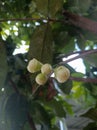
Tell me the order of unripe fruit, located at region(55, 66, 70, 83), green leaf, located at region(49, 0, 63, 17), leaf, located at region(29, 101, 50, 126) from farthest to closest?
leaf, located at region(29, 101, 50, 126) < green leaf, located at region(49, 0, 63, 17) < unripe fruit, located at region(55, 66, 70, 83)

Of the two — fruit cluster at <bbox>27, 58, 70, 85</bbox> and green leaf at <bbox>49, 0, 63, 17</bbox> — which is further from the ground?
green leaf at <bbox>49, 0, 63, 17</bbox>

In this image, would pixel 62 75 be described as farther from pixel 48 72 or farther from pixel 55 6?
pixel 55 6

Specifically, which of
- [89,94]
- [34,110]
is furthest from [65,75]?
[89,94]

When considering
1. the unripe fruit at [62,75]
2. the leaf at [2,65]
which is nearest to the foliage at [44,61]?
the leaf at [2,65]

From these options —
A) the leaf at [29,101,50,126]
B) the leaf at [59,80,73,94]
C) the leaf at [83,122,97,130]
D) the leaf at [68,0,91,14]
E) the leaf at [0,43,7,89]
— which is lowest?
the leaf at [83,122,97,130]

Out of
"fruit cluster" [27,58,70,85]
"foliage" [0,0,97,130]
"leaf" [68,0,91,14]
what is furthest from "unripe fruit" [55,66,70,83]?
"leaf" [68,0,91,14]

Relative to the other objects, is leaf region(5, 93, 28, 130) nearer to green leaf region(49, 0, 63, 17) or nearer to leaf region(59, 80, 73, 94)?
leaf region(59, 80, 73, 94)

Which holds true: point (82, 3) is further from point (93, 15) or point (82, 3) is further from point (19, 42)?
point (19, 42)
